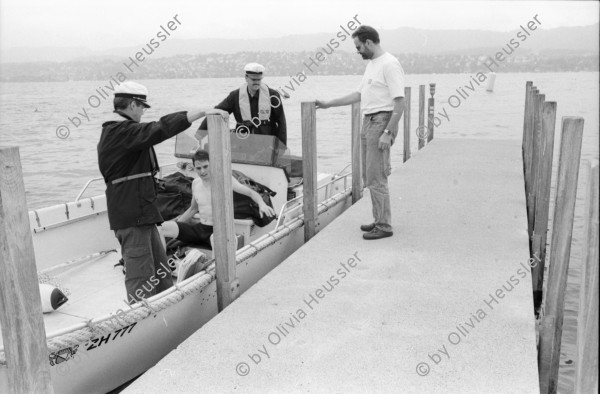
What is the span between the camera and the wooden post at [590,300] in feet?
6.07

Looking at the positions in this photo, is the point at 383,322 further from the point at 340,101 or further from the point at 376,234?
the point at 340,101

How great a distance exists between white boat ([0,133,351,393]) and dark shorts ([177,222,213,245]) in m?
0.38

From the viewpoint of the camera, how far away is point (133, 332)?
3.65 m

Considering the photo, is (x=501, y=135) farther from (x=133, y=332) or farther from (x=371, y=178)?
(x=133, y=332)

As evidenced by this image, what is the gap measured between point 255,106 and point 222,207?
260 centimetres

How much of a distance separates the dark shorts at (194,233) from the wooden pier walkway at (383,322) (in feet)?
2.39

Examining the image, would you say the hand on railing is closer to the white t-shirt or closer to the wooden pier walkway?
the wooden pier walkway

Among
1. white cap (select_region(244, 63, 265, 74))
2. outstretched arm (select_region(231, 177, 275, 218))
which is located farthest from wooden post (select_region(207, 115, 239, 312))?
white cap (select_region(244, 63, 265, 74))

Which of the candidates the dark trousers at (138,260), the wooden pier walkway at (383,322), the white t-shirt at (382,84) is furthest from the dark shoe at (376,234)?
the dark trousers at (138,260)

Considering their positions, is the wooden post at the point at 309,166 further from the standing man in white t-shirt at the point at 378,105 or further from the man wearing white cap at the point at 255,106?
the man wearing white cap at the point at 255,106

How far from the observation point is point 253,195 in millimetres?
5418

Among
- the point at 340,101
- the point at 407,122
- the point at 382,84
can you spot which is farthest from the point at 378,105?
the point at 407,122

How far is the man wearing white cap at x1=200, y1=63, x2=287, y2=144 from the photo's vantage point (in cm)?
638

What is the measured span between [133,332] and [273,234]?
183cm
